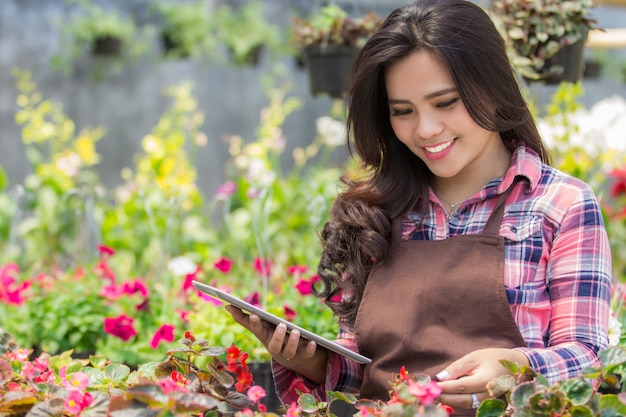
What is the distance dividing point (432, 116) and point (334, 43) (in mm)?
1412

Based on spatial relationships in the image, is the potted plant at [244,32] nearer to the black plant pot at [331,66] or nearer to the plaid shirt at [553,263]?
the black plant pot at [331,66]

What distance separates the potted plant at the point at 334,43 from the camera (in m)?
2.94

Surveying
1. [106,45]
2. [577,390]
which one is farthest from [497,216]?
[106,45]

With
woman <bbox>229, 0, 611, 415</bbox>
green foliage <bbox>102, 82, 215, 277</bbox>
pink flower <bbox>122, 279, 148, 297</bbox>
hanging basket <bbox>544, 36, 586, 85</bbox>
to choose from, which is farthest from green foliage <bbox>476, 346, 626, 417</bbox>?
green foliage <bbox>102, 82, 215, 277</bbox>

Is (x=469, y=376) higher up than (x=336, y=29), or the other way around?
(x=336, y=29)

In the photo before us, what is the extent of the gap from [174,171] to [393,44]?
259cm

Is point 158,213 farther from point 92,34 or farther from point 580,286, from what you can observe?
point 92,34

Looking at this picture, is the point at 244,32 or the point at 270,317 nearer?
the point at 270,317

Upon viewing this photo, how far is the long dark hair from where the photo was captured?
1637 mm

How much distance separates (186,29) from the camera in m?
6.00

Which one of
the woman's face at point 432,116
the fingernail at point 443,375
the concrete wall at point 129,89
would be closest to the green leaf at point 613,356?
the fingernail at point 443,375

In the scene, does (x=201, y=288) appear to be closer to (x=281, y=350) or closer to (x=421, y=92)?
(x=281, y=350)

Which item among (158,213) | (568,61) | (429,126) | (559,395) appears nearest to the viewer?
(559,395)

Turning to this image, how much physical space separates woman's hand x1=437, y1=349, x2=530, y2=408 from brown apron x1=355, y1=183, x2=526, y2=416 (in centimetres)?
13
